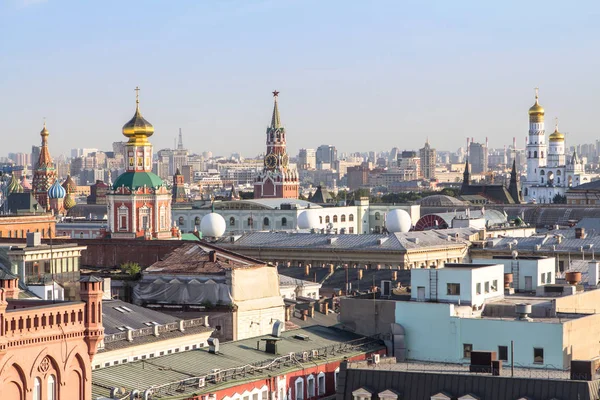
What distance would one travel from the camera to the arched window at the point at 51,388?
36844mm

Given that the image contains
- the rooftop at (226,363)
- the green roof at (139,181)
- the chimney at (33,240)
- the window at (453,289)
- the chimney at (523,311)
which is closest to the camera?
the rooftop at (226,363)

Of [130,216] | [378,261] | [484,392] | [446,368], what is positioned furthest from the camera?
[130,216]

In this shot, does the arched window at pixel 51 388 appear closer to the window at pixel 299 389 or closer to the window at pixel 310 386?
the window at pixel 299 389

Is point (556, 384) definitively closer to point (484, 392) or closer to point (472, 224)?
point (484, 392)

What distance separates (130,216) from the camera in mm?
100562

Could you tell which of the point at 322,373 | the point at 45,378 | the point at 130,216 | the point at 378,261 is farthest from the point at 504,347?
the point at 130,216

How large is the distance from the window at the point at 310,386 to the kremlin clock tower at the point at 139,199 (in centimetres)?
5442

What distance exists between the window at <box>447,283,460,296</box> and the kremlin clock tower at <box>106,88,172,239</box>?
51581 millimetres

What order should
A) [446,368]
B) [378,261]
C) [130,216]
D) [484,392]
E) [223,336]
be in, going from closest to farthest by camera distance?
[484,392] → [446,368] → [223,336] → [378,261] → [130,216]

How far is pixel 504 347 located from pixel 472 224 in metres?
61.3

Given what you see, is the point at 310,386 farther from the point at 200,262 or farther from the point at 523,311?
the point at 200,262

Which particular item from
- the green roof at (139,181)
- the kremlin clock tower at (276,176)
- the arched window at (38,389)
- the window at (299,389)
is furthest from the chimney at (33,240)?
the kremlin clock tower at (276,176)

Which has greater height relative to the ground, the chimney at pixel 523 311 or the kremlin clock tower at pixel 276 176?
the kremlin clock tower at pixel 276 176

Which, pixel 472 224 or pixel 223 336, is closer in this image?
pixel 223 336
